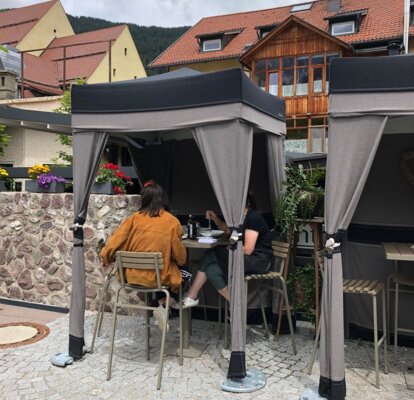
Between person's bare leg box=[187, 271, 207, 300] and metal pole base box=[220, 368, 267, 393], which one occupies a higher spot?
person's bare leg box=[187, 271, 207, 300]

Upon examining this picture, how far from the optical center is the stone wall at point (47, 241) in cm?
531

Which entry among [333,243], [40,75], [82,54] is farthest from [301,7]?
[333,243]

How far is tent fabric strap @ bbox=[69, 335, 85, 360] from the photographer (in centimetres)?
392

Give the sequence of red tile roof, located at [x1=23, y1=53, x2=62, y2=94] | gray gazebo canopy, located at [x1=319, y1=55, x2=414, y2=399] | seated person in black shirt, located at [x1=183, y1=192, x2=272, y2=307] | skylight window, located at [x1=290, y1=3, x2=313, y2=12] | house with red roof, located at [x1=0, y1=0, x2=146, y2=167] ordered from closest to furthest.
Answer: gray gazebo canopy, located at [x1=319, y1=55, x2=414, y2=399] → seated person in black shirt, located at [x1=183, y1=192, x2=272, y2=307] → house with red roof, located at [x1=0, y1=0, x2=146, y2=167] → red tile roof, located at [x1=23, y1=53, x2=62, y2=94] → skylight window, located at [x1=290, y1=3, x2=313, y2=12]

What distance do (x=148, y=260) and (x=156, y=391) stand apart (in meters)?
0.97

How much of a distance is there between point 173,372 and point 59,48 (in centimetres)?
2786

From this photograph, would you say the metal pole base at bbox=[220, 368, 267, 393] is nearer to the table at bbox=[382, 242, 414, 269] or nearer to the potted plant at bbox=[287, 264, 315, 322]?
the potted plant at bbox=[287, 264, 315, 322]

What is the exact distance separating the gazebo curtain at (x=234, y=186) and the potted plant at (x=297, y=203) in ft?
3.14

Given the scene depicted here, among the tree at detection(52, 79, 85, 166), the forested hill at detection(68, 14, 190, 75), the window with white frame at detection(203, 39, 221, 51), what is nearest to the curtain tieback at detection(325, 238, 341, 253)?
the tree at detection(52, 79, 85, 166)

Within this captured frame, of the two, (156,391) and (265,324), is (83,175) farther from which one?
(265,324)

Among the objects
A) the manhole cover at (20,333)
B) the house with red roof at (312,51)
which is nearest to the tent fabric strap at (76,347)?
the manhole cover at (20,333)

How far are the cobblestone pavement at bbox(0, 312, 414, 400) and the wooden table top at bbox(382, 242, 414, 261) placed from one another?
0.98 metres

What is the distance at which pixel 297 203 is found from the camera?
171 inches

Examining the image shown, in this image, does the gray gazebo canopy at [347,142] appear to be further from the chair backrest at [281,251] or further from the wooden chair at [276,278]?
the chair backrest at [281,251]
